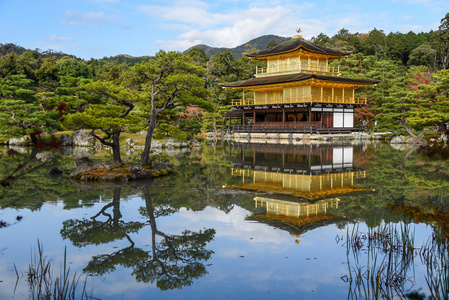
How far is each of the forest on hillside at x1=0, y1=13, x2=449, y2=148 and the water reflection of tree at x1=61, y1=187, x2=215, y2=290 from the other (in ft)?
8.64

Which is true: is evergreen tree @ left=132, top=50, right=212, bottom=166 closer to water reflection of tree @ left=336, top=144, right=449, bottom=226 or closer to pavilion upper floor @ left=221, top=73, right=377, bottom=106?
water reflection of tree @ left=336, top=144, right=449, bottom=226

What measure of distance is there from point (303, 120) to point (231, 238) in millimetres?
36508

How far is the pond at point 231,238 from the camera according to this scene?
17.9 feet

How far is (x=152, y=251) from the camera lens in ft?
22.4

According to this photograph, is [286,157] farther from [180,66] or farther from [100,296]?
[100,296]

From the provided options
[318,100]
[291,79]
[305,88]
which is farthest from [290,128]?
[291,79]

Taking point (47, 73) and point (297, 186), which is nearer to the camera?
point (297, 186)

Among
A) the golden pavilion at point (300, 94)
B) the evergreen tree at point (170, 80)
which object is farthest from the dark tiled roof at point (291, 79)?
the evergreen tree at point (170, 80)

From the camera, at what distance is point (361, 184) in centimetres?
1344

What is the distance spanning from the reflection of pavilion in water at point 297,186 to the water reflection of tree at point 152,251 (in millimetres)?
2120

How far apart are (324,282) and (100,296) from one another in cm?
320

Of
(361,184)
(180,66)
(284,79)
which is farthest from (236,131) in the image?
(361,184)

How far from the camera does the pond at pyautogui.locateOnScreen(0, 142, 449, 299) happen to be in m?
5.46

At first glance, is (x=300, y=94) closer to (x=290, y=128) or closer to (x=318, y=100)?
(x=318, y=100)
